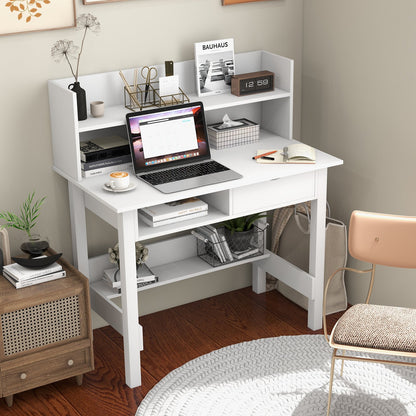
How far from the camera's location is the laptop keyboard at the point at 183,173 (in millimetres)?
3297

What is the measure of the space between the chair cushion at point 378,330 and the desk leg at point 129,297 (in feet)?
2.75

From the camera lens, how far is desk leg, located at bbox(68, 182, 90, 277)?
346 centimetres

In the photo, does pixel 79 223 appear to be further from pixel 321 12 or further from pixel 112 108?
pixel 321 12

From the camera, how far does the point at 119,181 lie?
10.3 ft

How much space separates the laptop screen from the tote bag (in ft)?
2.21

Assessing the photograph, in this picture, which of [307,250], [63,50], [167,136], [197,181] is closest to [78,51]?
[63,50]

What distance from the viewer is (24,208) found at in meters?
3.43

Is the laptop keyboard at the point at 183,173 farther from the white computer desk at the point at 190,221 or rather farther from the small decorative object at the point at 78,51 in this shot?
the small decorative object at the point at 78,51

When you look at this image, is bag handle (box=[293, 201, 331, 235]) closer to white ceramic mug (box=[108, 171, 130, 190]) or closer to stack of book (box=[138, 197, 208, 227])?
stack of book (box=[138, 197, 208, 227])

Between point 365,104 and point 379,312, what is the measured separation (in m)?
1.09

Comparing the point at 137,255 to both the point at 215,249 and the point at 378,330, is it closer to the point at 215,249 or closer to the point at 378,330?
the point at 215,249

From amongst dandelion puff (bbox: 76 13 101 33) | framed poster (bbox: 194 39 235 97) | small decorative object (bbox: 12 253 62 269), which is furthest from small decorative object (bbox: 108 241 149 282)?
dandelion puff (bbox: 76 13 101 33)

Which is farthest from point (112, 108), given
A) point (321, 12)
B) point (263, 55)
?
point (321, 12)

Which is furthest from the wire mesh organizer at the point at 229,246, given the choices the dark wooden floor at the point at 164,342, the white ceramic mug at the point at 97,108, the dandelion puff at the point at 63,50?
the dandelion puff at the point at 63,50
